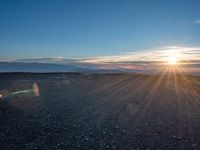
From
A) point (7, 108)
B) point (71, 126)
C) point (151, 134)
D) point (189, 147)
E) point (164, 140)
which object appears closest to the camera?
point (189, 147)

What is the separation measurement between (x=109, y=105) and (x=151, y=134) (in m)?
5.39

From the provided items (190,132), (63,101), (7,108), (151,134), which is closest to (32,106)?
(7,108)

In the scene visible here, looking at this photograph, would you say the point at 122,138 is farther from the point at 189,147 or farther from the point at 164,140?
the point at 189,147

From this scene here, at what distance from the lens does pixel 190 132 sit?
31.7 feet

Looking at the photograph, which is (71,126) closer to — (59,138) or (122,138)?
(59,138)

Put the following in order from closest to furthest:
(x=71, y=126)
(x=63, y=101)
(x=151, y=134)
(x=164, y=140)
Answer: (x=164, y=140), (x=151, y=134), (x=71, y=126), (x=63, y=101)

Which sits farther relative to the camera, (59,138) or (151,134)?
(151,134)

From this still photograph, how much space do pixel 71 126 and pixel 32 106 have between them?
14.9 feet

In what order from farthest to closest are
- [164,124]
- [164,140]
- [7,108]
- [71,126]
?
[7,108] → [164,124] → [71,126] → [164,140]

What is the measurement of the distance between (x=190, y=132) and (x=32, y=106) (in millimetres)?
9141

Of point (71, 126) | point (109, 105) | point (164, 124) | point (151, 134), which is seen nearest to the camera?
point (151, 134)

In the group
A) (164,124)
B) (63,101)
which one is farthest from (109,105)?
(164,124)

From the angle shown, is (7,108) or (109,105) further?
(109,105)

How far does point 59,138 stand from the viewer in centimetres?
856
